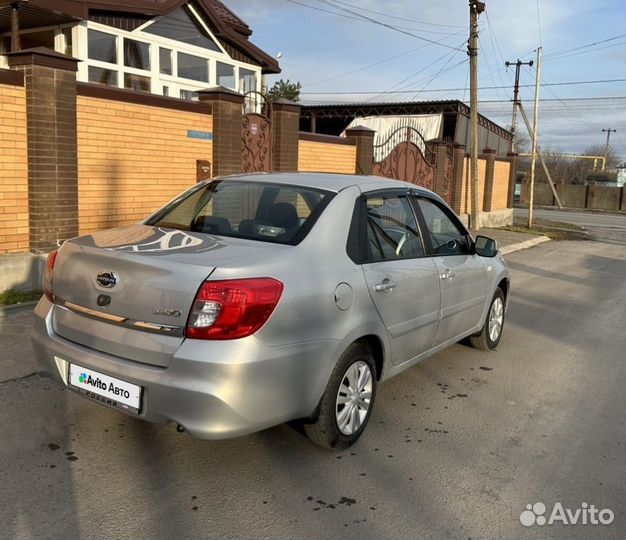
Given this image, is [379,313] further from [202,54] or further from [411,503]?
[202,54]

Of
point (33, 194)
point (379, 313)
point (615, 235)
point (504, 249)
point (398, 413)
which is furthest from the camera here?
point (615, 235)

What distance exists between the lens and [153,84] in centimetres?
1334

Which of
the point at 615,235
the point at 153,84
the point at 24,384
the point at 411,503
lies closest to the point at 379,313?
the point at 411,503

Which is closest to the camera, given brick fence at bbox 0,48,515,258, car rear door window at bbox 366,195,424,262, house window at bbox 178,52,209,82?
car rear door window at bbox 366,195,424,262

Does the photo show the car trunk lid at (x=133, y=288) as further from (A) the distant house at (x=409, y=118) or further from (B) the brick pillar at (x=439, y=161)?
(A) the distant house at (x=409, y=118)

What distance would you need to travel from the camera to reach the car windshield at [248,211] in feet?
12.1

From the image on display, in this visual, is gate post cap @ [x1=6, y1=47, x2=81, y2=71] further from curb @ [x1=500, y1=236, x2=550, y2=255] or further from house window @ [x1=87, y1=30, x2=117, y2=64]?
curb @ [x1=500, y1=236, x2=550, y2=255]

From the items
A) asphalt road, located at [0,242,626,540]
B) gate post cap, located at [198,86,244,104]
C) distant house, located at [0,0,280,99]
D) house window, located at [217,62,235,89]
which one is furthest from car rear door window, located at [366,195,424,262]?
house window, located at [217,62,235,89]

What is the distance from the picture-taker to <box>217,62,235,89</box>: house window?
49.6 ft

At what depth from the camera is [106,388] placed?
321 centimetres

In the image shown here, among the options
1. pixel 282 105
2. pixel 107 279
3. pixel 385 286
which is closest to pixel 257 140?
pixel 282 105

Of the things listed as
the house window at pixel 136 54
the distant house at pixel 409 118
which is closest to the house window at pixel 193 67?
the house window at pixel 136 54

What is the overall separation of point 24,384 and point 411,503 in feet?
9.83

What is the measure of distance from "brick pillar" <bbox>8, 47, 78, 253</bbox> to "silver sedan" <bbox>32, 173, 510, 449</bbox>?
353cm
